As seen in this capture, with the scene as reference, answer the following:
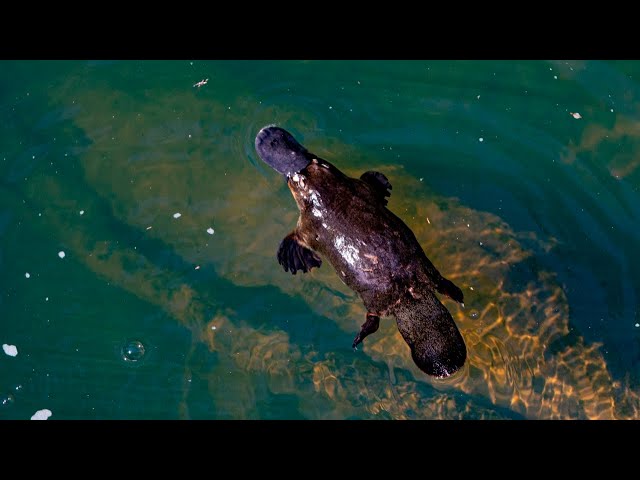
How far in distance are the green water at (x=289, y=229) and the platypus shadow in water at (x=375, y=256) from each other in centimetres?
62

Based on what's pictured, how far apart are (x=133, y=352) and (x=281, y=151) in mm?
2376

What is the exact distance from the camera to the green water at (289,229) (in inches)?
191

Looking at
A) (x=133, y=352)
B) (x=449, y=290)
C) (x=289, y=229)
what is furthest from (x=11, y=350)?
(x=449, y=290)

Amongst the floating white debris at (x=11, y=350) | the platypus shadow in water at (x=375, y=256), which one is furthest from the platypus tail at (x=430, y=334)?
the floating white debris at (x=11, y=350)

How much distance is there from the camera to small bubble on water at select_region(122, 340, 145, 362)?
16.6ft

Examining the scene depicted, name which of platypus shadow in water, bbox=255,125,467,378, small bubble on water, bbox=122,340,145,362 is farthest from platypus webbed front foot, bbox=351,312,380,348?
small bubble on water, bbox=122,340,145,362

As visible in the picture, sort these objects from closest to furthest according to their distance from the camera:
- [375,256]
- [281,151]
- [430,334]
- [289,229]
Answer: [375,256], [430,334], [281,151], [289,229]

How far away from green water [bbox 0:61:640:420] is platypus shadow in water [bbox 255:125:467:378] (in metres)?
0.62

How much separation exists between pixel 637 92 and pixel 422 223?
2.29 meters

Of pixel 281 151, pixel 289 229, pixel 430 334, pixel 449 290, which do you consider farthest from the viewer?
pixel 289 229

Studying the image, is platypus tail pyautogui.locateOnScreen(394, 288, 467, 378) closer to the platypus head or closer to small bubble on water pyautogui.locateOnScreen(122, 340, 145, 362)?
the platypus head

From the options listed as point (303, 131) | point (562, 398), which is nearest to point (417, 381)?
point (562, 398)

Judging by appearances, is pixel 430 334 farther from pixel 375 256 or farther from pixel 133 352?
pixel 133 352

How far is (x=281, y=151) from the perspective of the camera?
4.50 meters
